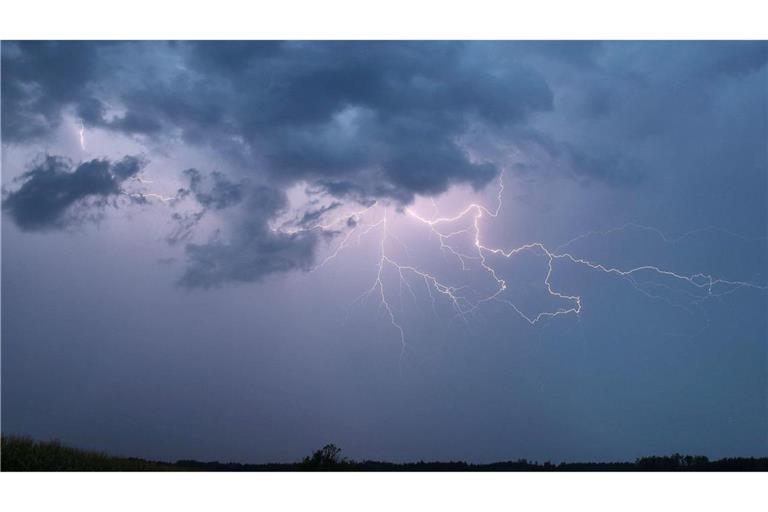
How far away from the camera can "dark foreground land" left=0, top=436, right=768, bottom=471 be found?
934 centimetres

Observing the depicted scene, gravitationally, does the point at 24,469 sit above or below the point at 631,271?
below

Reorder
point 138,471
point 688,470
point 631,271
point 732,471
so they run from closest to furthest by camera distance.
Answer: point 138,471 < point 732,471 < point 688,470 < point 631,271

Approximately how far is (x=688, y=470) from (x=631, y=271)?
236 inches

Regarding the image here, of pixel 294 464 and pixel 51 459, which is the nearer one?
pixel 51 459

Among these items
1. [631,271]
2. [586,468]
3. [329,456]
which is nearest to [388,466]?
[329,456]

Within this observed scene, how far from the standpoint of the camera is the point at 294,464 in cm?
1184

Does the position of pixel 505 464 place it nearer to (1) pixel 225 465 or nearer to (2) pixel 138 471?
(1) pixel 225 465

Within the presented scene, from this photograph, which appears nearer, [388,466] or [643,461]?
[388,466]

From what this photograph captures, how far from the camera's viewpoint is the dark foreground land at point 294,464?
9.34 metres

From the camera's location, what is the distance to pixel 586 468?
1205cm

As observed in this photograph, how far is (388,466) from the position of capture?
11828 millimetres

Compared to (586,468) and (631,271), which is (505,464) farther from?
(631,271)

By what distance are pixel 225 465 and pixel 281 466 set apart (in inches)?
44.5

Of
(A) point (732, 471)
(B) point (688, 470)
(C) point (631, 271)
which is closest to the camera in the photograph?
(A) point (732, 471)
